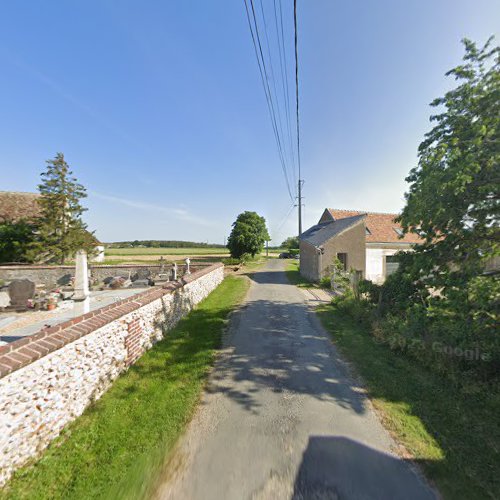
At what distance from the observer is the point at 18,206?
22.0 m

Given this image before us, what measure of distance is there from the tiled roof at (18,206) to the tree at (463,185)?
87.3 feet

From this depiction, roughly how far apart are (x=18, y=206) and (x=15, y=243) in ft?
23.0

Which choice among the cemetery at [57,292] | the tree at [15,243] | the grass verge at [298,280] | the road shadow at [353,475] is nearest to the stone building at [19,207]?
the tree at [15,243]

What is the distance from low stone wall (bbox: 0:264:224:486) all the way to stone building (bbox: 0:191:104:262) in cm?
2042

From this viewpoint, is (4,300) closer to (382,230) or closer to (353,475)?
(353,475)

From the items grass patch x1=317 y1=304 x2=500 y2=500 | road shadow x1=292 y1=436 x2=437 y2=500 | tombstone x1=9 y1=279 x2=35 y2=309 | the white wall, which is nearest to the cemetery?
tombstone x1=9 y1=279 x2=35 y2=309

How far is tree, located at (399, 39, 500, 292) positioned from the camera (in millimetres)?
5359

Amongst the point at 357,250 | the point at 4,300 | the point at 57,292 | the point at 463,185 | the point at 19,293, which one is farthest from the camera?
the point at 357,250

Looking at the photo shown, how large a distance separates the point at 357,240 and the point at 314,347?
583 inches

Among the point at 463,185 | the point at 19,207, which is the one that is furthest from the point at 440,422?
the point at 19,207

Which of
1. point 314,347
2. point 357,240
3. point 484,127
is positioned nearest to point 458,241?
point 484,127

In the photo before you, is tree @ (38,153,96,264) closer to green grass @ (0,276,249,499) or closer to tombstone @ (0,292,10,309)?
tombstone @ (0,292,10,309)

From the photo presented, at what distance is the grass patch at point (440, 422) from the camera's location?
2824mm

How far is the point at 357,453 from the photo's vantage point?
3.22 meters
